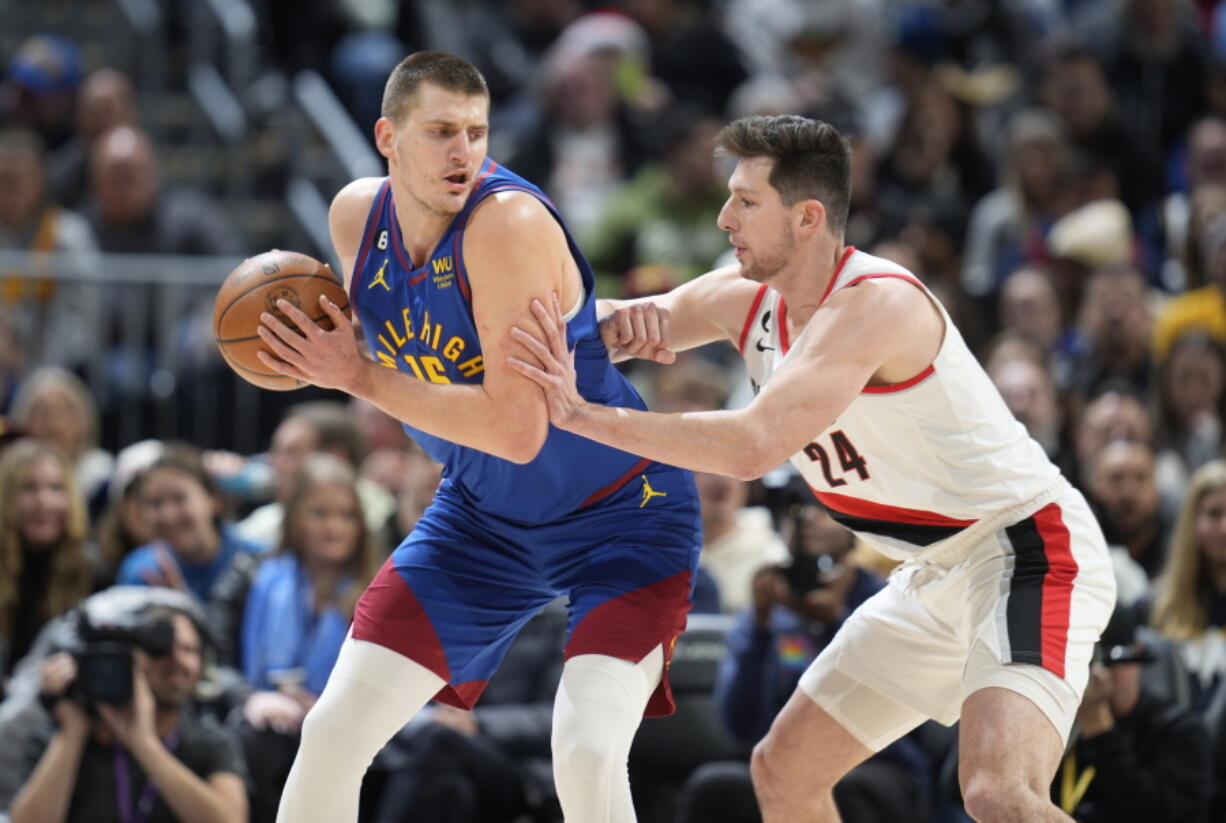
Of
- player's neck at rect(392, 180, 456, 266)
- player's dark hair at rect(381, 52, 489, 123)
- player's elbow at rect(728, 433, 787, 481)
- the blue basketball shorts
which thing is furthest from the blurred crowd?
player's dark hair at rect(381, 52, 489, 123)

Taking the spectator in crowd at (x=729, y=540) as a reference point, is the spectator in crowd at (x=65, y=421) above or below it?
above

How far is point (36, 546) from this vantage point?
7.83 meters

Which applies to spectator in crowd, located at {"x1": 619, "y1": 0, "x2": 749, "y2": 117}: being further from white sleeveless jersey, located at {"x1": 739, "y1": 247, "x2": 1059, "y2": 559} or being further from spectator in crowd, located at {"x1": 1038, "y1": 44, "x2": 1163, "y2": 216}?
white sleeveless jersey, located at {"x1": 739, "y1": 247, "x2": 1059, "y2": 559}

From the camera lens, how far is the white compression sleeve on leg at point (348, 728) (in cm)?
461

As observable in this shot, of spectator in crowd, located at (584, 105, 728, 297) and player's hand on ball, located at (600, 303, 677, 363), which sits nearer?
player's hand on ball, located at (600, 303, 677, 363)

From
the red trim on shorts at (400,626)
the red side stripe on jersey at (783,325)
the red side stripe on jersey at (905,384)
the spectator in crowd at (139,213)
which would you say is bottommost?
the red trim on shorts at (400,626)

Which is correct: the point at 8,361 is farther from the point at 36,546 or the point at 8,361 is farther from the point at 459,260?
the point at 459,260

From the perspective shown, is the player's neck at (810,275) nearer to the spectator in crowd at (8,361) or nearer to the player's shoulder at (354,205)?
the player's shoulder at (354,205)

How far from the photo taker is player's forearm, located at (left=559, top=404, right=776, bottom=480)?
4.61m

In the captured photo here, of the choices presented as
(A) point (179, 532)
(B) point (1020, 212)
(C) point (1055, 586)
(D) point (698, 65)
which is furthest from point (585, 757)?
(D) point (698, 65)

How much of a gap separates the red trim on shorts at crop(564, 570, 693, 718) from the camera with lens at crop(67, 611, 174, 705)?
218cm

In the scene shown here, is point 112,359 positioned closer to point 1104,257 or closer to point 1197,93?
point 1104,257

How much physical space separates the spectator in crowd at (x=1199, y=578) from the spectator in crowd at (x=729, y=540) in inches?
64.3

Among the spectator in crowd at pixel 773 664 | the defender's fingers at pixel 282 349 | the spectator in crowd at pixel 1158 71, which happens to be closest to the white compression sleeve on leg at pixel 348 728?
the defender's fingers at pixel 282 349
